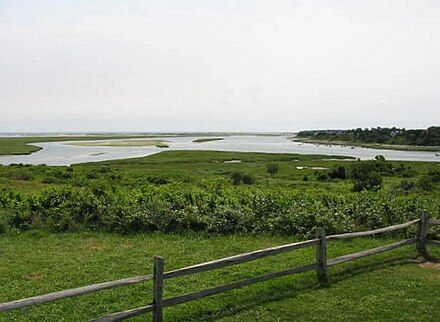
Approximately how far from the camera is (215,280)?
8125mm

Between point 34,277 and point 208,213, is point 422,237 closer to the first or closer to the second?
point 208,213

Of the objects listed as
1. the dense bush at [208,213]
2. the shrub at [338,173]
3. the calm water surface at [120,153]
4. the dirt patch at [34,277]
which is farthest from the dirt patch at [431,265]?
the calm water surface at [120,153]

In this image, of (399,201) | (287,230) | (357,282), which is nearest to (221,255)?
(287,230)

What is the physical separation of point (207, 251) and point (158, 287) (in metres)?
4.51

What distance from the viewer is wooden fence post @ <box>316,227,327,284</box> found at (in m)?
7.65

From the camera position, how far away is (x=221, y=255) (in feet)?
32.7

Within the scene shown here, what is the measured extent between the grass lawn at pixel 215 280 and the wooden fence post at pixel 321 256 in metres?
0.20

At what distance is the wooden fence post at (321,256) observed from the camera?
Result: 765 cm

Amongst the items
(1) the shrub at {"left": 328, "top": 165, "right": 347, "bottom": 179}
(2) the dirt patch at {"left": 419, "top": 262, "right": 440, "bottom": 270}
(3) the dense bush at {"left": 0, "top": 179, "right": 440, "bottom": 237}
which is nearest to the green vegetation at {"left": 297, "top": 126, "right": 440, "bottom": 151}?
(1) the shrub at {"left": 328, "top": 165, "right": 347, "bottom": 179}

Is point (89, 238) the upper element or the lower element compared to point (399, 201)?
lower

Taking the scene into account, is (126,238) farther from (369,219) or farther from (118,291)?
(369,219)

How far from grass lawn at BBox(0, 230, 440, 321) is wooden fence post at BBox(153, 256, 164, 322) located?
52 centimetres

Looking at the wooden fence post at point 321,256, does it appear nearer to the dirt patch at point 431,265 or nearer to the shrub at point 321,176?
the dirt patch at point 431,265

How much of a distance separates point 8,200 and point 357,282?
11083 millimetres
